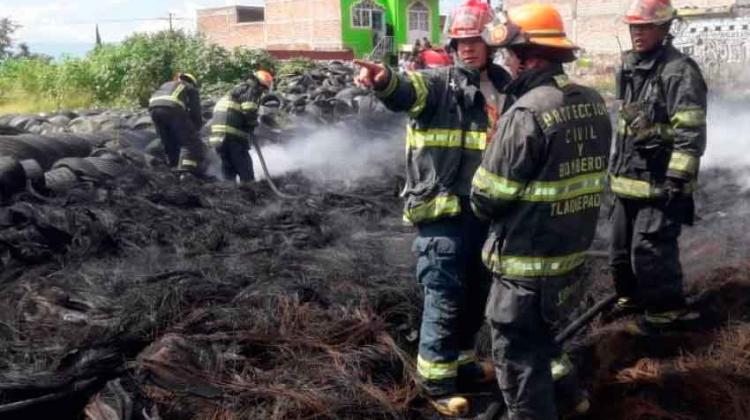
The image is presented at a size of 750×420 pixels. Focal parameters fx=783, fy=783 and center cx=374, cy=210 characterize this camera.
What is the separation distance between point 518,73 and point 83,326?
9.27 ft

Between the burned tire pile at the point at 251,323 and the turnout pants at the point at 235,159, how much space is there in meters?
1.99

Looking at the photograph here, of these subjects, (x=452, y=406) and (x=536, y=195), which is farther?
(x=452, y=406)

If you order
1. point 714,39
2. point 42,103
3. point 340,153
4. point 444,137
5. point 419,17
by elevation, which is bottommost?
point 340,153

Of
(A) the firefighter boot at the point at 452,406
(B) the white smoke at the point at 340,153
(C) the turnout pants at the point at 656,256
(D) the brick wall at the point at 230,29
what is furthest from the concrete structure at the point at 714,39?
(D) the brick wall at the point at 230,29

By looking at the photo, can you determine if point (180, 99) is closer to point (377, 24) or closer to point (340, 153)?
point (340, 153)

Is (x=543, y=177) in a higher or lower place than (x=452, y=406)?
higher

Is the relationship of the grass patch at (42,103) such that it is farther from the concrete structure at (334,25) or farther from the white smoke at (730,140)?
the concrete structure at (334,25)

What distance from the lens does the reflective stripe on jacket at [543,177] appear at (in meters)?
3.16

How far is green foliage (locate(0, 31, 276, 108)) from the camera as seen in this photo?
21.2 m

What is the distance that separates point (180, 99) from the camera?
10445mm

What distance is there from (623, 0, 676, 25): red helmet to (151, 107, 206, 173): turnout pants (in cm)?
700

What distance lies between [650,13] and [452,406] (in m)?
2.55

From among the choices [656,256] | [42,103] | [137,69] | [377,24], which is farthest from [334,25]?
[656,256]

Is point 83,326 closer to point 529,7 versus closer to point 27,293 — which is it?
point 27,293
